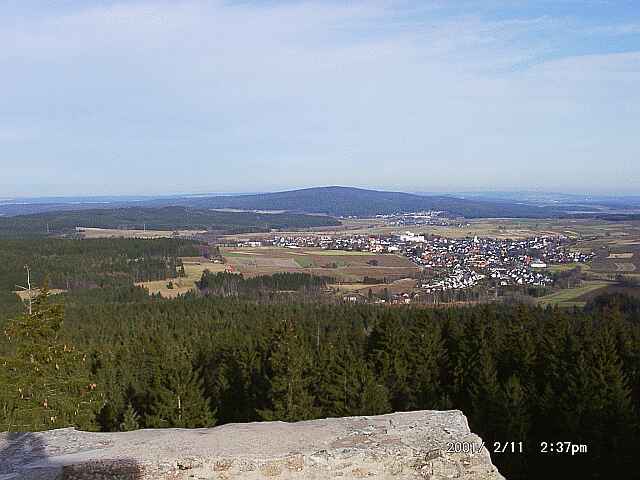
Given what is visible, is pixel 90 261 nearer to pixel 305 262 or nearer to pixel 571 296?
pixel 305 262

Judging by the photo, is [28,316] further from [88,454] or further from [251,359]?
[88,454]

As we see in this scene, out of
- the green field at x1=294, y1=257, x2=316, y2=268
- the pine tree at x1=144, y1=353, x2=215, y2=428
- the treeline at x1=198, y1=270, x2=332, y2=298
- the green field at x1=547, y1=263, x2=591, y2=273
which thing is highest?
the pine tree at x1=144, y1=353, x2=215, y2=428

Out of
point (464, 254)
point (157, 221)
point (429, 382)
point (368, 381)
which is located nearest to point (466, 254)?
point (464, 254)

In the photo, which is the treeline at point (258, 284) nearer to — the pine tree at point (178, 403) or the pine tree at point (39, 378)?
the pine tree at point (178, 403)

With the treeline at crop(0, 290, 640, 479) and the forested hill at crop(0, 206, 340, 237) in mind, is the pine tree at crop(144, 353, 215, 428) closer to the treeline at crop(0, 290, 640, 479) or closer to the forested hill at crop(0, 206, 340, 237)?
the treeline at crop(0, 290, 640, 479)

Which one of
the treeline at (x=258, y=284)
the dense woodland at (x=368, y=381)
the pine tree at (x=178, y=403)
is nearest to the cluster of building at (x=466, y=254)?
A: the treeline at (x=258, y=284)

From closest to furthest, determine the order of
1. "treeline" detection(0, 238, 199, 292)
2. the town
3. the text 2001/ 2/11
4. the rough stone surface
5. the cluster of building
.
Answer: the rough stone surface
the text 2001/ 2/11
the town
the cluster of building
"treeline" detection(0, 238, 199, 292)

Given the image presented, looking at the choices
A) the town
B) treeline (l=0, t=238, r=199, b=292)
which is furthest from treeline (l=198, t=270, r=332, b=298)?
the town
